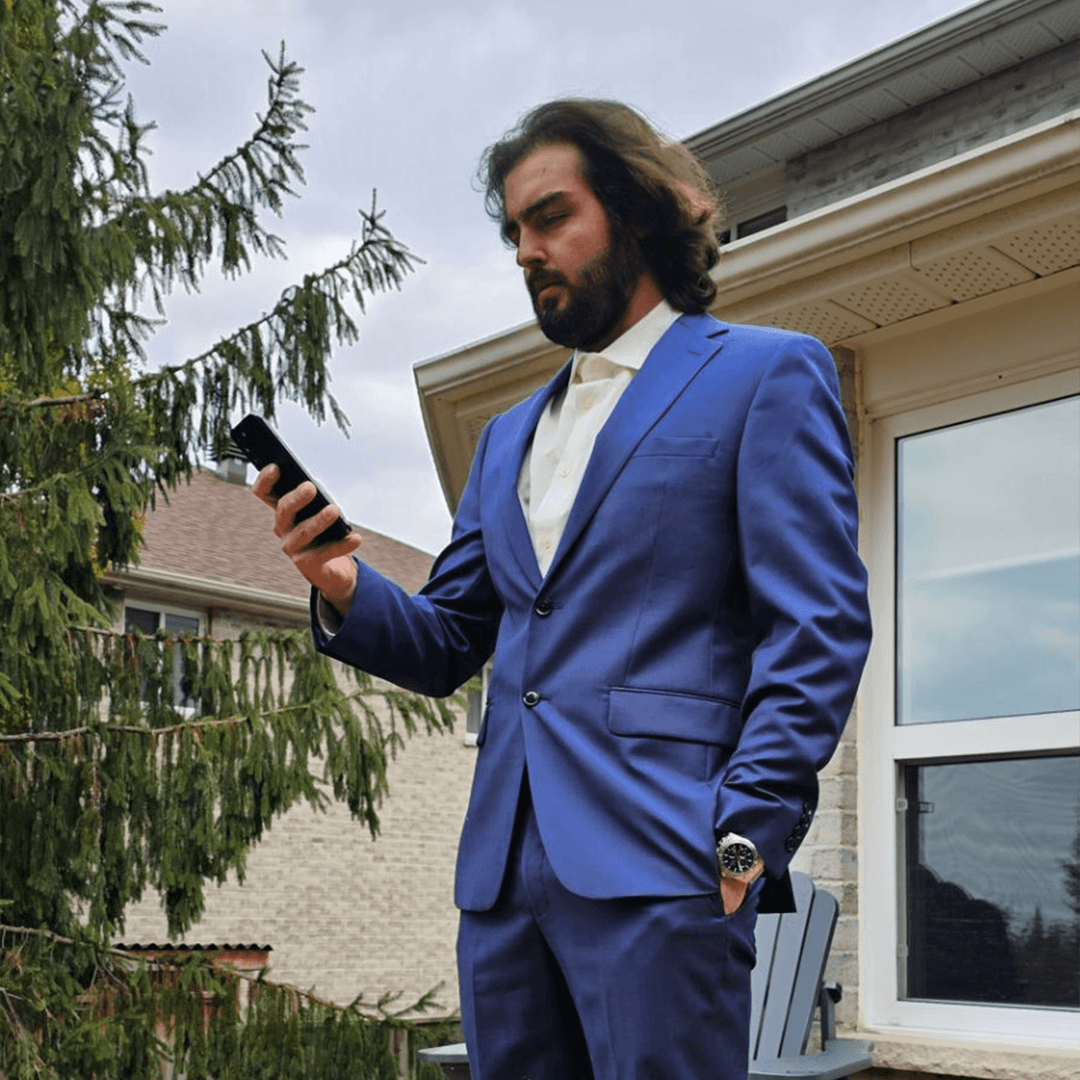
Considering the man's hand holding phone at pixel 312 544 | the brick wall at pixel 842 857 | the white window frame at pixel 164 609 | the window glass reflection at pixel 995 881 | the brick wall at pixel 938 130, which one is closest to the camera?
the man's hand holding phone at pixel 312 544

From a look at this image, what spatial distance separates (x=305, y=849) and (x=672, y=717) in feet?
51.5

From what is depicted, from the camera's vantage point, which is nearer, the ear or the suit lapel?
the suit lapel

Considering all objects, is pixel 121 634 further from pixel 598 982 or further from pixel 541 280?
pixel 598 982

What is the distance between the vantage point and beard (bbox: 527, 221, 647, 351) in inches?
68.9

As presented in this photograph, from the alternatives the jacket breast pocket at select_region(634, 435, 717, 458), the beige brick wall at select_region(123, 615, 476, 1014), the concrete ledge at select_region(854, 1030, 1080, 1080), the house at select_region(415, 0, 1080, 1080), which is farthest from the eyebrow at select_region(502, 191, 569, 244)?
the beige brick wall at select_region(123, 615, 476, 1014)

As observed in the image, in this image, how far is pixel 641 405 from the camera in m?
1.71

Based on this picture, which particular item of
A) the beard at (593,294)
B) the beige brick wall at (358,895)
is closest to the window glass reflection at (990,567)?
the beard at (593,294)

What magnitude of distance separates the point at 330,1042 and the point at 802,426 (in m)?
5.45

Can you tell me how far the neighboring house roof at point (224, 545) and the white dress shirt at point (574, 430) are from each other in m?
13.0

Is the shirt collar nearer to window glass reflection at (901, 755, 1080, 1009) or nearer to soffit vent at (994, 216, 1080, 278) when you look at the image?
soffit vent at (994, 216, 1080, 278)

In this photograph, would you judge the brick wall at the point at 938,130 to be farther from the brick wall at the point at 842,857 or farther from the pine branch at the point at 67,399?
the brick wall at the point at 842,857

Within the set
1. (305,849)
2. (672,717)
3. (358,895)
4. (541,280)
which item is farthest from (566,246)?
(358,895)

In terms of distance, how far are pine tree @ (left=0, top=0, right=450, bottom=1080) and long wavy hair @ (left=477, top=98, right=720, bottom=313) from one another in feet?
13.4

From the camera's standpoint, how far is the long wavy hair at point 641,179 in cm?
176
